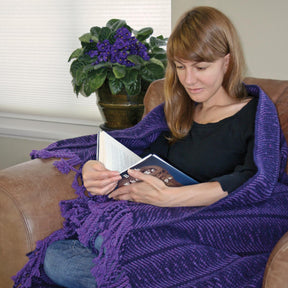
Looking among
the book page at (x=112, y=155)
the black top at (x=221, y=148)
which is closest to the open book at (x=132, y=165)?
the book page at (x=112, y=155)

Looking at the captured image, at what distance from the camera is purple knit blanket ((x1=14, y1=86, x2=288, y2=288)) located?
1.03 m

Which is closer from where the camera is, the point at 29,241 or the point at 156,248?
the point at 156,248

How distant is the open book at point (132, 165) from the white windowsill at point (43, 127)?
1428mm

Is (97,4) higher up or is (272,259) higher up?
(97,4)

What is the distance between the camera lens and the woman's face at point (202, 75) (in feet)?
4.18

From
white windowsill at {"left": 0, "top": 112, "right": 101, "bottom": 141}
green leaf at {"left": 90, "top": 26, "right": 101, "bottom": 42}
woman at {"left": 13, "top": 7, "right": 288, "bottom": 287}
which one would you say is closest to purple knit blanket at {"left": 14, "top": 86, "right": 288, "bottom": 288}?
woman at {"left": 13, "top": 7, "right": 288, "bottom": 287}

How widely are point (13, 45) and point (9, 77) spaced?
236 mm

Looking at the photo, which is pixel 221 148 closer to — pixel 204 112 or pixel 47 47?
pixel 204 112

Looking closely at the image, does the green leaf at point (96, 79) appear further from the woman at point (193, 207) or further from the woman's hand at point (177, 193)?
the woman's hand at point (177, 193)

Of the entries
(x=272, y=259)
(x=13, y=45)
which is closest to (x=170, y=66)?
(x=272, y=259)

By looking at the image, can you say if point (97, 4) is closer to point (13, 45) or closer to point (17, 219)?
point (13, 45)

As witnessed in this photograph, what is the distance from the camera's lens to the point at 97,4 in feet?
8.57

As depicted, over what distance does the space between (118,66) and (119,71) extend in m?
0.04

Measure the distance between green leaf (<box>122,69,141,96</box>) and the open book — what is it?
0.67 metres
